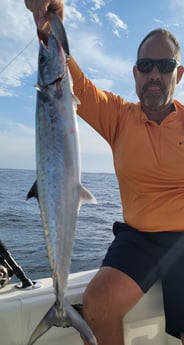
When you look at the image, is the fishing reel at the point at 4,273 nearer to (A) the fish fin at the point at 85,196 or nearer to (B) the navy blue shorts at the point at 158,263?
(B) the navy blue shorts at the point at 158,263

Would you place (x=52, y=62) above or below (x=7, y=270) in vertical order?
above

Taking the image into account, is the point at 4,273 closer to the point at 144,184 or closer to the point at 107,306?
the point at 107,306

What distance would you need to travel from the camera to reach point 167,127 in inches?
124

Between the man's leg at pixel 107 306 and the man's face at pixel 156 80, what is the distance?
1333mm

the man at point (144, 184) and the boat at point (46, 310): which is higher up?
the man at point (144, 184)

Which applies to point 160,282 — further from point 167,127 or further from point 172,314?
point 167,127

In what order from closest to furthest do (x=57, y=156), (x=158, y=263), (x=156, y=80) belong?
1. (x=57, y=156)
2. (x=158, y=263)
3. (x=156, y=80)

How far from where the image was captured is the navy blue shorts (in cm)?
278

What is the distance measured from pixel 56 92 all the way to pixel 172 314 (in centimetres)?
165

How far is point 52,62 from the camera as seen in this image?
2236 mm

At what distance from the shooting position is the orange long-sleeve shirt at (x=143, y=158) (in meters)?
2.95

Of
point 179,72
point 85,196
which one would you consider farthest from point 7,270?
point 179,72

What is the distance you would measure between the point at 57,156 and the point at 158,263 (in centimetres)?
114

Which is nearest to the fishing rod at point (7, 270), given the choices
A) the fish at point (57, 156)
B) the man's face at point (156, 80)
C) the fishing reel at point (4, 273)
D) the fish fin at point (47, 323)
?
the fishing reel at point (4, 273)
